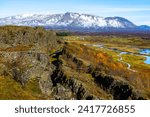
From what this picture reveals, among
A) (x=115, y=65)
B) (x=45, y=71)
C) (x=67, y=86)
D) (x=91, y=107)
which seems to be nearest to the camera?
(x=91, y=107)

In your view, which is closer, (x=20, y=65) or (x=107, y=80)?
(x=20, y=65)

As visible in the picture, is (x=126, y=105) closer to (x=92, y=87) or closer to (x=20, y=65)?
(x=20, y=65)

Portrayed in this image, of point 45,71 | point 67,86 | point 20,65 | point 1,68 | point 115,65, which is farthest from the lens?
point 115,65

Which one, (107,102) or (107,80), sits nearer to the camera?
(107,102)

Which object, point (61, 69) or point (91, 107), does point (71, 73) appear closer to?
point (61, 69)

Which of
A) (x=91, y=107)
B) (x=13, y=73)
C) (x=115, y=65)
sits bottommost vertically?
(x=115, y=65)

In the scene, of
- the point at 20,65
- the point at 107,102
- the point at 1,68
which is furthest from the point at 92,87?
the point at 107,102

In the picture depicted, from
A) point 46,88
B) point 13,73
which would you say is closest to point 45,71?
point 46,88

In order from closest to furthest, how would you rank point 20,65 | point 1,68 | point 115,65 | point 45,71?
point 1,68 < point 20,65 < point 45,71 < point 115,65

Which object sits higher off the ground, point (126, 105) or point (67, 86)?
point (126, 105)
